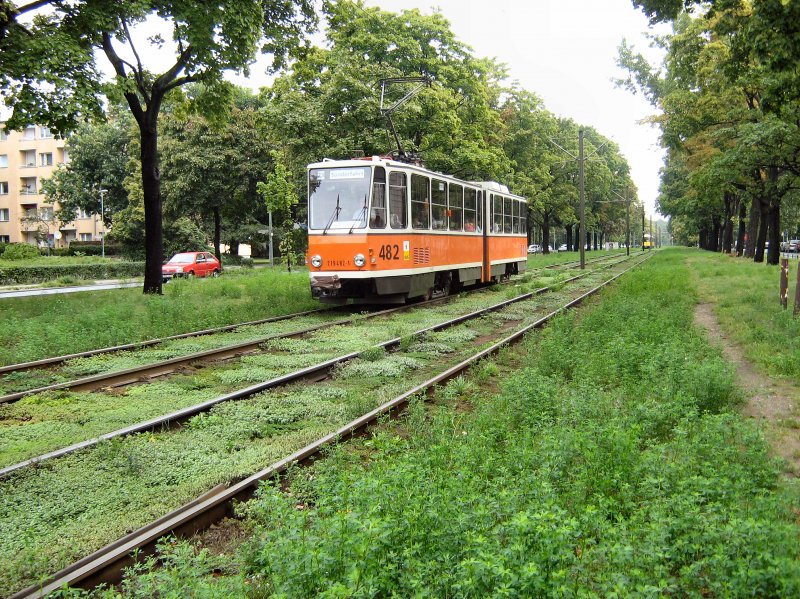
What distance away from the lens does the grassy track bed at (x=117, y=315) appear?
11.5m

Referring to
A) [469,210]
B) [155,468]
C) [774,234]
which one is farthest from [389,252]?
[774,234]

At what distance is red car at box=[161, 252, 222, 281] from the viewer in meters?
34.8

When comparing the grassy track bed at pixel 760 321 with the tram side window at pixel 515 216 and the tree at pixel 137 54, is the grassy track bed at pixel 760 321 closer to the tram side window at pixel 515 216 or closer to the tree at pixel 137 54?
the tram side window at pixel 515 216

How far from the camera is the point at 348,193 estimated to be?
595 inches

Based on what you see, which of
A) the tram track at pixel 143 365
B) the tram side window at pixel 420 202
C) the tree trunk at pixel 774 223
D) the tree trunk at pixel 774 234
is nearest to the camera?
the tram track at pixel 143 365

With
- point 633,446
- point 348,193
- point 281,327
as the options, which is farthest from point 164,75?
point 633,446

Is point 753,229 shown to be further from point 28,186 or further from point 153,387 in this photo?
point 28,186

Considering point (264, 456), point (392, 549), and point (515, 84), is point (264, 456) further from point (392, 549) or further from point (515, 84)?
point (515, 84)

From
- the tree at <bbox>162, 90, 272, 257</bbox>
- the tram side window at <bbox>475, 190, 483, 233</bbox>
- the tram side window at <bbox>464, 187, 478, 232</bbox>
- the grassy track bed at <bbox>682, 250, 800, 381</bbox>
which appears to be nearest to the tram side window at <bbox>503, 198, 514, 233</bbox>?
the tram side window at <bbox>475, 190, 483, 233</bbox>

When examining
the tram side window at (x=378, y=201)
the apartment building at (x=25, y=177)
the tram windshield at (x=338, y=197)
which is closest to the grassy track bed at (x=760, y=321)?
the tram side window at (x=378, y=201)

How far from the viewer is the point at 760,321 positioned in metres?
12.6

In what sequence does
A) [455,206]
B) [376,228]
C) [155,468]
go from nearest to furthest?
1. [155,468]
2. [376,228]
3. [455,206]

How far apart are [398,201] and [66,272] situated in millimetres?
28230

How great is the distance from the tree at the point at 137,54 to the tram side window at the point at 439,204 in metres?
5.98
